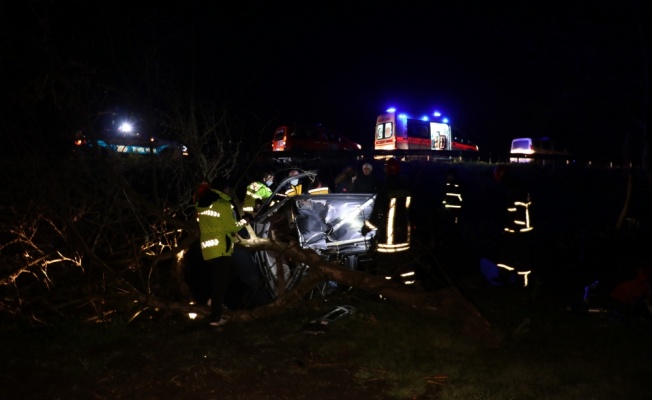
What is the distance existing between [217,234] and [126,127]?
252cm

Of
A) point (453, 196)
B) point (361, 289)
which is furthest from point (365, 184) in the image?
point (361, 289)

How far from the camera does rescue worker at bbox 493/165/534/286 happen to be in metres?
7.11

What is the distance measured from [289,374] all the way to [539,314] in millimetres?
2851

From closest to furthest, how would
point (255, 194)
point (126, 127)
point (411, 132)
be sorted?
point (126, 127)
point (255, 194)
point (411, 132)

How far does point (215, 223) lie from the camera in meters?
5.88

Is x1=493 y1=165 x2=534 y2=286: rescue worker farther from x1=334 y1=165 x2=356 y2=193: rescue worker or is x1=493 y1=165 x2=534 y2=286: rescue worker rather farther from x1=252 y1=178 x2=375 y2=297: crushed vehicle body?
x1=334 y1=165 x2=356 y2=193: rescue worker

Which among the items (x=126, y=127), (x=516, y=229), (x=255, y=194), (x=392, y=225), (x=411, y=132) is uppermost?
(x=411, y=132)

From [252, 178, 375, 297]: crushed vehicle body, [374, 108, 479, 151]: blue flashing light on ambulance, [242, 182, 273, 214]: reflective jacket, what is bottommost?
[252, 178, 375, 297]: crushed vehicle body

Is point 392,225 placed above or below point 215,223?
below

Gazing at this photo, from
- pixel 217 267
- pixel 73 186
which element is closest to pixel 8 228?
pixel 73 186

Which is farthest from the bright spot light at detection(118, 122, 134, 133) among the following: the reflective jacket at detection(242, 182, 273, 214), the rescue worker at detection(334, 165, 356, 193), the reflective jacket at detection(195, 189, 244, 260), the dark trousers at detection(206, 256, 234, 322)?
the rescue worker at detection(334, 165, 356, 193)

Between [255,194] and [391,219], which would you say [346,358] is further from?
[255,194]

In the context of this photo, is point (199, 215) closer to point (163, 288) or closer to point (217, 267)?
point (217, 267)

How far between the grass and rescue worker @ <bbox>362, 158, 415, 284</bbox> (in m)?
0.61
